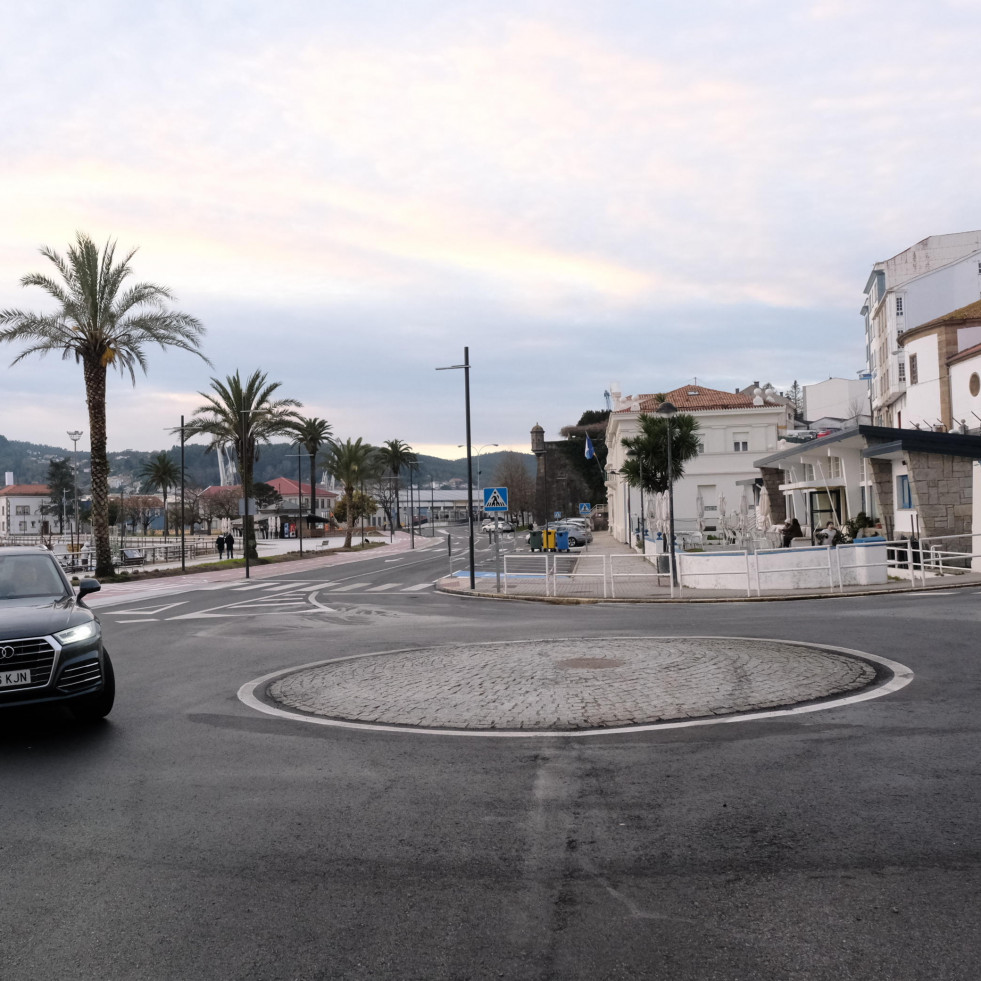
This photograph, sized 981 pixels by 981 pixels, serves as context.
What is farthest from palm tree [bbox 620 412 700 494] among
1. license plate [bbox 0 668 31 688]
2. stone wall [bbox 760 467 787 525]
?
license plate [bbox 0 668 31 688]

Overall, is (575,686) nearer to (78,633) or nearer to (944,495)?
(78,633)

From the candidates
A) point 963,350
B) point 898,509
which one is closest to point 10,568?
point 898,509

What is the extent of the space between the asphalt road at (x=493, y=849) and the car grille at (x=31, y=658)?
0.56 metres

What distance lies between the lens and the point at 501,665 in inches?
437

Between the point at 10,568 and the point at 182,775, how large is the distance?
A: 4020 millimetres

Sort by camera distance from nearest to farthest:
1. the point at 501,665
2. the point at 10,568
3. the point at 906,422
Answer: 1. the point at 10,568
2. the point at 501,665
3. the point at 906,422

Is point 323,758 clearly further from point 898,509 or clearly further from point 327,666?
point 898,509

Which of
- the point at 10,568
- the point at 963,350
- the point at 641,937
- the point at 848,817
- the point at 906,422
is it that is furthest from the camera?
the point at 906,422

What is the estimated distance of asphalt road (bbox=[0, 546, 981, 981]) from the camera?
3.64 m

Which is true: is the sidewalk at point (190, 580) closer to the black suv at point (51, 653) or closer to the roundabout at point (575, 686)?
the roundabout at point (575, 686)

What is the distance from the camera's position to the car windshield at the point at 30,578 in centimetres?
891

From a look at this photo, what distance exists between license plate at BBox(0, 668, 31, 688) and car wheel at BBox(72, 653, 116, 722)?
618 mm

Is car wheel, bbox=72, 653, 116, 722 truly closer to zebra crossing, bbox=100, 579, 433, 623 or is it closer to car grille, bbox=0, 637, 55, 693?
car grille, bbox=0, 637, 55, 693

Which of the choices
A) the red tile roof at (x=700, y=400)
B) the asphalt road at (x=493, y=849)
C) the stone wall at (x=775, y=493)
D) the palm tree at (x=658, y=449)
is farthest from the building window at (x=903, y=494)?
the red tile roof at (x=700, y=400)
